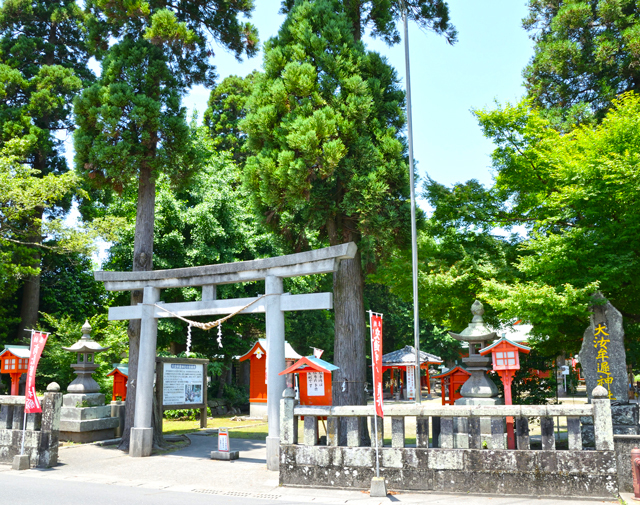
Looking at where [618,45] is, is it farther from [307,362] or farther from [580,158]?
[307,362]

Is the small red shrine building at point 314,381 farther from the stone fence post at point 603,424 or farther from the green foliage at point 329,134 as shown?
the stone fence post at point 603,424

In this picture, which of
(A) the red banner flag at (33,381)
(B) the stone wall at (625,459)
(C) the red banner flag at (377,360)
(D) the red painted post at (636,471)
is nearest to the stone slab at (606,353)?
(B) the stone wall at (625,459)

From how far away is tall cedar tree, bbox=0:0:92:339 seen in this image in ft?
71.0

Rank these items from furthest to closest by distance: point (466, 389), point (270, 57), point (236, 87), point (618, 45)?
point (236, 87) < point (618, 45) < point (270, 57) < point (466, 389)

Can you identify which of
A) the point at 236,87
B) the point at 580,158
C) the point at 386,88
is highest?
the point at 236,87

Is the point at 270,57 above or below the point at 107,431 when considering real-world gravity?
above

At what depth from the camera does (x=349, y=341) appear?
40.3ft

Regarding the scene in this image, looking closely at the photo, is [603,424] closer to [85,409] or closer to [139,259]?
[139,259]

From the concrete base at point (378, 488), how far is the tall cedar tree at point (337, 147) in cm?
409

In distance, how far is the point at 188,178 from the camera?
15.4m

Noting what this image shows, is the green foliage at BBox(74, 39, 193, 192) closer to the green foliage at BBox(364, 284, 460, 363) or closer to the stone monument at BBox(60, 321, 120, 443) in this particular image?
the stone monument at BBox(60, 321, 120, 443)

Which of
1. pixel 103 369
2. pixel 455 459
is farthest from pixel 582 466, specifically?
pixel 103 369

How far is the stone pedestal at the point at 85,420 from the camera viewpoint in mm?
14172

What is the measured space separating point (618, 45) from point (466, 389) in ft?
46.6
